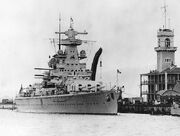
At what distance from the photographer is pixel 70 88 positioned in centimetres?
7869

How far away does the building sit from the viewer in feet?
339

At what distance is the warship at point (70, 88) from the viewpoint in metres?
73.4

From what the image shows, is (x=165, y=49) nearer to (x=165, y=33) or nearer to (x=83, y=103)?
(x=165, y=33)

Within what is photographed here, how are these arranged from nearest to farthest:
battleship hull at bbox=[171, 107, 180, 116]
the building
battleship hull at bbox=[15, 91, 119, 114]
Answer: battleship hull at bbox=[15, 91, 119, 114] < battleship hull at bbox=[171, 107, 180, 116] < the building

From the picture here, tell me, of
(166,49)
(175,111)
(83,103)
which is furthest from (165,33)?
(83,103)

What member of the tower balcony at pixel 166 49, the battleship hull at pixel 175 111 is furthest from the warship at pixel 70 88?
the tower balcony at pixel 166 49

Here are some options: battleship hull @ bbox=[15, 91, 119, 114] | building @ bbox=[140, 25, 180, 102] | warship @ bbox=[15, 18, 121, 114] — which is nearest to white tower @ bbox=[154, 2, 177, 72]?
building @ bbox=[140, 25, 180, 102]

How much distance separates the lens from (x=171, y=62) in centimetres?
10619

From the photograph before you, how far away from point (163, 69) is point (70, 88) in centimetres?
3243

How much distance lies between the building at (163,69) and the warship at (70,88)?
22710 millimetres

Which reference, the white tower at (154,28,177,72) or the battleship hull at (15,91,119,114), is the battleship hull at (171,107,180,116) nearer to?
the battleship hull at (15,91,119,114)

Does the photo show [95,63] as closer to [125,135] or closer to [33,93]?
[33,93]

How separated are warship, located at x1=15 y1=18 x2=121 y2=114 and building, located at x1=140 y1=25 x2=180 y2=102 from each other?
22710 millimetres

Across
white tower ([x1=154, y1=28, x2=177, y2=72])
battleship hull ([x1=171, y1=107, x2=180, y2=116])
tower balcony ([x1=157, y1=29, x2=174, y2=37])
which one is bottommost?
battleship hull ([x1=171, y1=107, x2=180, y2=116])
